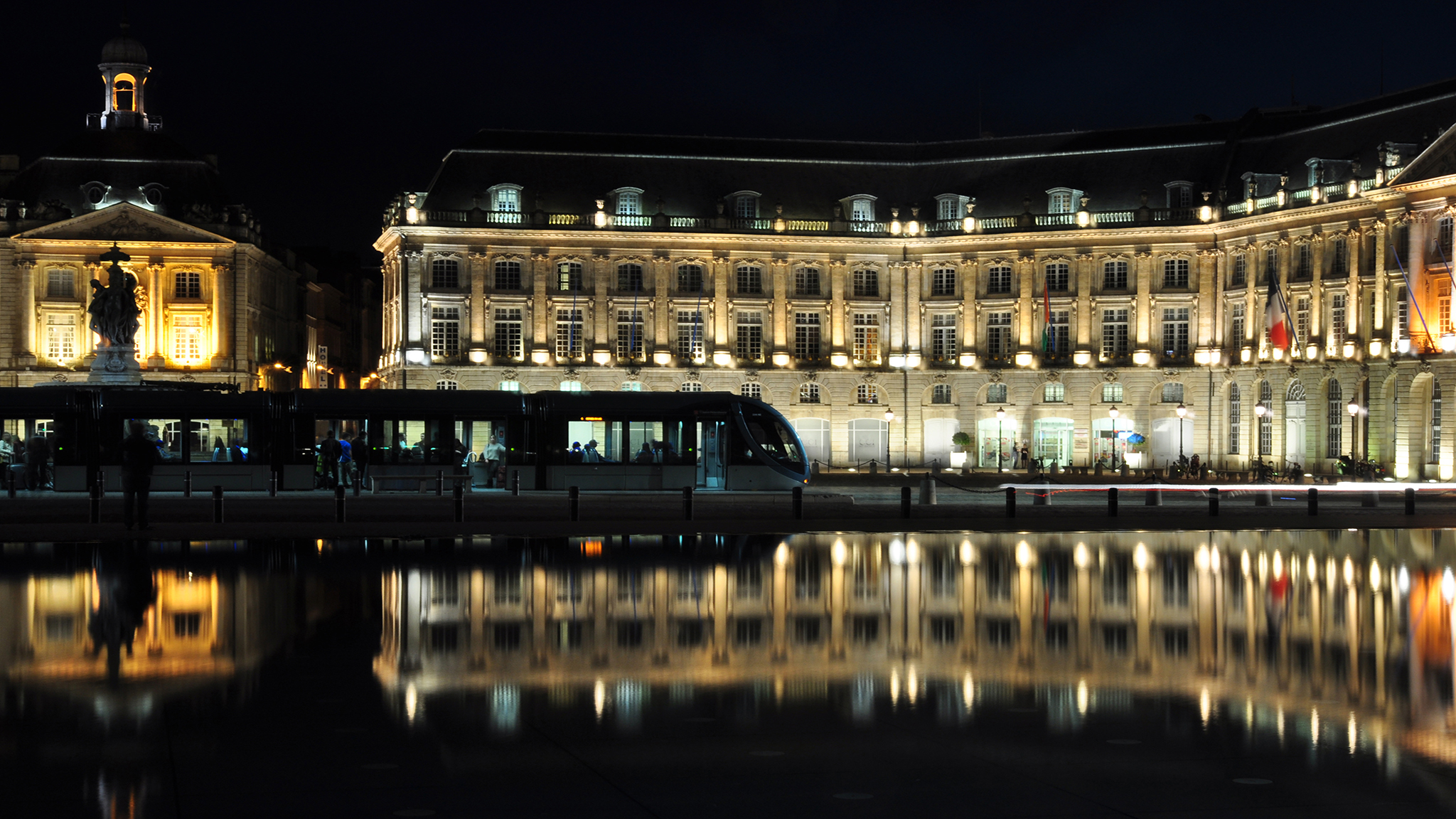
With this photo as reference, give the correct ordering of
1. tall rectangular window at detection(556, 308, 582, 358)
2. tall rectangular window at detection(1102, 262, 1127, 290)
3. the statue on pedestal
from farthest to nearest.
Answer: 1. tall rectangular window at detection(556, 308, 582, 358)
2. tall rectangular window at detection(1102, 262, 1127, 290)
3. the statue on pedestal

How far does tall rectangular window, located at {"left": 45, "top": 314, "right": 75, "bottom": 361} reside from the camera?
85750 millimetres

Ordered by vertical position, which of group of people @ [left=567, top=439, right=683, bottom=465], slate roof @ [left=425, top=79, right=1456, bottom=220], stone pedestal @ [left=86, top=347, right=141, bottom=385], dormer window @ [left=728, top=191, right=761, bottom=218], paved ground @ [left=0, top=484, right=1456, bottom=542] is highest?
slate roof @ [left=425, top=79, right=1456, bottom=220]

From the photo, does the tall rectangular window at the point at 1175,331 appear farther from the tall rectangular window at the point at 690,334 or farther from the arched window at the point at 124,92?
the arched window at the point at 124,92

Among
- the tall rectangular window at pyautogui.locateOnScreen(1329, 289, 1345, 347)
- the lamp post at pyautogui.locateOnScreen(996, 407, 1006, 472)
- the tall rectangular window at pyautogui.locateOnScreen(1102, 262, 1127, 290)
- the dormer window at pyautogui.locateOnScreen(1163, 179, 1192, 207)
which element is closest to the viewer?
the tall rectangular window at pyautogui.locateOnScreen(1329, 289, 1345, 347)

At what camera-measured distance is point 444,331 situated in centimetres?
8162

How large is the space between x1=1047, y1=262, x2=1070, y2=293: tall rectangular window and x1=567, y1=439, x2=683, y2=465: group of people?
42766 millimetres

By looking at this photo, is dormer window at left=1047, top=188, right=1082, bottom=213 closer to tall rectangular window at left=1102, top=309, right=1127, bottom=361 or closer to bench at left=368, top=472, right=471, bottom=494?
tall rectangular window at left=1102, top=309, right=1127, bottom=361

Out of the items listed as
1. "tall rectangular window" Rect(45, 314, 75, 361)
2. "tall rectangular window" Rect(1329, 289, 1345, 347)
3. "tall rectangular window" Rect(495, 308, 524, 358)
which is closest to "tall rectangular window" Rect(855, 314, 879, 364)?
"tall rectangular window" Rect(495, 308, 524, 358)

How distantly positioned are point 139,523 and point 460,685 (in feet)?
63.9

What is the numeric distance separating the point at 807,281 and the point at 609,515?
51.8 meters

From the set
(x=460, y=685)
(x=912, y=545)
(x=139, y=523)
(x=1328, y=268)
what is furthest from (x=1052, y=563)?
(x=1328, y=268)

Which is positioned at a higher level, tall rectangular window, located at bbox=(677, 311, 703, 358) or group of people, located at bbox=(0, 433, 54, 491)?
tall rectangular window, located at bbox=(677, 311, 703, 358)

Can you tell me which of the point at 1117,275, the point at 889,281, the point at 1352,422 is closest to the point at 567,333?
→ the point at 889,281

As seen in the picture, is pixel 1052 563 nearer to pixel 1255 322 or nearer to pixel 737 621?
pixel 737 621
